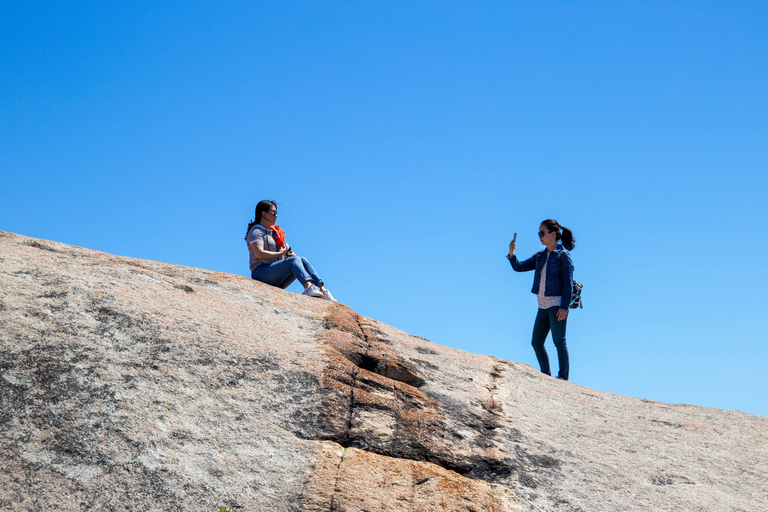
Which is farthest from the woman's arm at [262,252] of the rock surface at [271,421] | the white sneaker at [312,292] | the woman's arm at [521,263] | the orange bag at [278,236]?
the woman's arm at [521,263]

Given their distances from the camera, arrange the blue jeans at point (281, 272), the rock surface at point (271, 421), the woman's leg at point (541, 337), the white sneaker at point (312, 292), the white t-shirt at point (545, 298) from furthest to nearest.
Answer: the woman's leg at point (541, 337) → the white t-shirt at point (545, 298) → the blue jeans at point (281, 272) → the white sneaker at point (312, 292) → the rock surface at point (271, 421)

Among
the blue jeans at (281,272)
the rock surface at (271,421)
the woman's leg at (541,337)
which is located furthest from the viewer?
the woman's leg at (541,337)

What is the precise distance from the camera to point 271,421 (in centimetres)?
640

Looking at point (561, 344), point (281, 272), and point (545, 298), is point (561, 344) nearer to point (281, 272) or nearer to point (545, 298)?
point (545, 298)

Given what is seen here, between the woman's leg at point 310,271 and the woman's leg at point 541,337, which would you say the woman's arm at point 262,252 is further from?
the woman's leg at point 541,337

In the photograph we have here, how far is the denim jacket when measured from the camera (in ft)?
35.9

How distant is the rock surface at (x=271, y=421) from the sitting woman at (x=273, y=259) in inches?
52.3

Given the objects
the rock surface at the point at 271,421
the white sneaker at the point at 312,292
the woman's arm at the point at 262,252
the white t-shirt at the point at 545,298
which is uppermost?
the white t-shirt at the point at 545,298

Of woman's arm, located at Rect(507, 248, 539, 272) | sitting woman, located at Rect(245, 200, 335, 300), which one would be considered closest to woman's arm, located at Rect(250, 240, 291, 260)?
sitting woman, located at Rect(245, 200, 335, 300)

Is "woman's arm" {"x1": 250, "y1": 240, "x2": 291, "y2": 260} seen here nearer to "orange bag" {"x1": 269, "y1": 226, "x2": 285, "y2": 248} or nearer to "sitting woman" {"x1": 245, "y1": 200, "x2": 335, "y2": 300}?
"sitting woman" {"x1": 245, "y1": 200, "x2": 335, "y2": 300}

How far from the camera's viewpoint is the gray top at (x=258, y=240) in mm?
10938

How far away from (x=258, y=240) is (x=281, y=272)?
70 centimetres

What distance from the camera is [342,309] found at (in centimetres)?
987

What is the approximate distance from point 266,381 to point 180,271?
3363 millimetres
